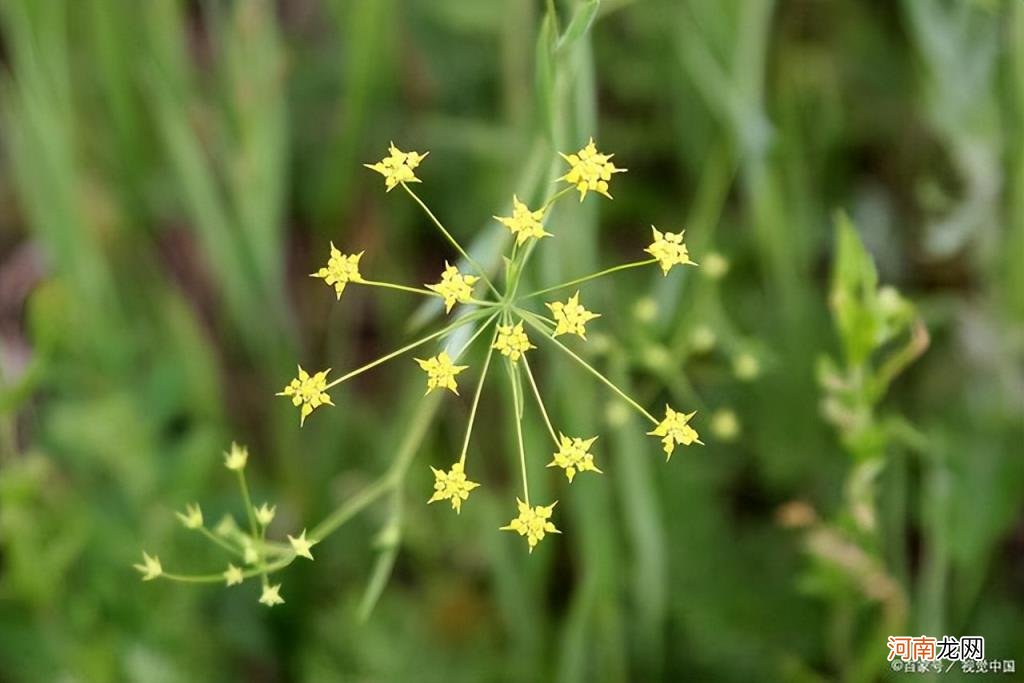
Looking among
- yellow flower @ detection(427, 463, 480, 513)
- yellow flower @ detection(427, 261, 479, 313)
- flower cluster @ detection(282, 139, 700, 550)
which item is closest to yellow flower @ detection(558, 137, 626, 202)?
A: flower cluster @ detection(282, 139, 700, 550)

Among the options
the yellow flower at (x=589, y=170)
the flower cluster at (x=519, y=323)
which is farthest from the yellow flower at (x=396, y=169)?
the yellow flower at (x=589, y=170)

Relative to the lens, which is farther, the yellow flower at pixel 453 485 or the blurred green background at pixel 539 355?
the blurred green background at pixel 539 355

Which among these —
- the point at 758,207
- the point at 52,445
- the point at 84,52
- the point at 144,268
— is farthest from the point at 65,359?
the point at 758,207

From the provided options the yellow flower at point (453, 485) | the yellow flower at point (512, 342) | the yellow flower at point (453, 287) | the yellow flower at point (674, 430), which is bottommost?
the yellow flower at point (453, 485)

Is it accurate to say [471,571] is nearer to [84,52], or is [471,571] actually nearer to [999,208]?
[999,208]

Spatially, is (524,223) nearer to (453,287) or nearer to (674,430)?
(453,287)

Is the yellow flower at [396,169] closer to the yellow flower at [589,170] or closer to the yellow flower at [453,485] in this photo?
the yellow flower at [589,170]

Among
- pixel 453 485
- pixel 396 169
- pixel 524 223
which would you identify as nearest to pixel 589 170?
pixel 524 223

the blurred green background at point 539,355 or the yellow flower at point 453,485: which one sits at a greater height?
the blurred green background at point 539,355

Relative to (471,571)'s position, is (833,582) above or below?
below
